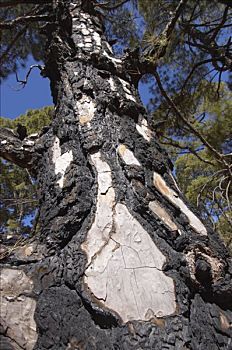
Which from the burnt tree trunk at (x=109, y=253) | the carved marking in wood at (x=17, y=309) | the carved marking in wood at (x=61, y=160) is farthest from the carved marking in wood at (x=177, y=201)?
the carved marking in wood at (x=17, y=309)

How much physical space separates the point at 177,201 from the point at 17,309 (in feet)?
1.59

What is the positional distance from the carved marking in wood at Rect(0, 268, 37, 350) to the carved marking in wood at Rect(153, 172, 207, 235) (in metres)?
0.41

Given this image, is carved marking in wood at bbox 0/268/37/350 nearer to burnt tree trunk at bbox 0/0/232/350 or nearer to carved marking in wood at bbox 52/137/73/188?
burnt tree trunk at bbox 0/0/232/350

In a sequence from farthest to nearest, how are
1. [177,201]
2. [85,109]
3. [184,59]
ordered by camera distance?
1. [184,59]
2. [85,109]
3. [177,201]

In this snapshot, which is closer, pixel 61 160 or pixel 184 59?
pixel 61 160

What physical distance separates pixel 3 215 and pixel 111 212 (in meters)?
4.76

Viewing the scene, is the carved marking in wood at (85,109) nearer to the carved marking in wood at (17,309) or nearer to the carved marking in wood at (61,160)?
the carved marking in wood at (61,160)

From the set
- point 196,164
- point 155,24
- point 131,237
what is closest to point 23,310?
point 131,237

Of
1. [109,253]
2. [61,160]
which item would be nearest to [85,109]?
[61,160]

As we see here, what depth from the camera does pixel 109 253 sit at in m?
0.82

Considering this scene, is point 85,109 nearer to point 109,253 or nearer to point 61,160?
point 61,160

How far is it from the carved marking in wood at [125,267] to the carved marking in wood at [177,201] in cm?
15

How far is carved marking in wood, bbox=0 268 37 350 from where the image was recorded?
0.69 meters

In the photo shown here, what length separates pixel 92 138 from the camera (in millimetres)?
1083
